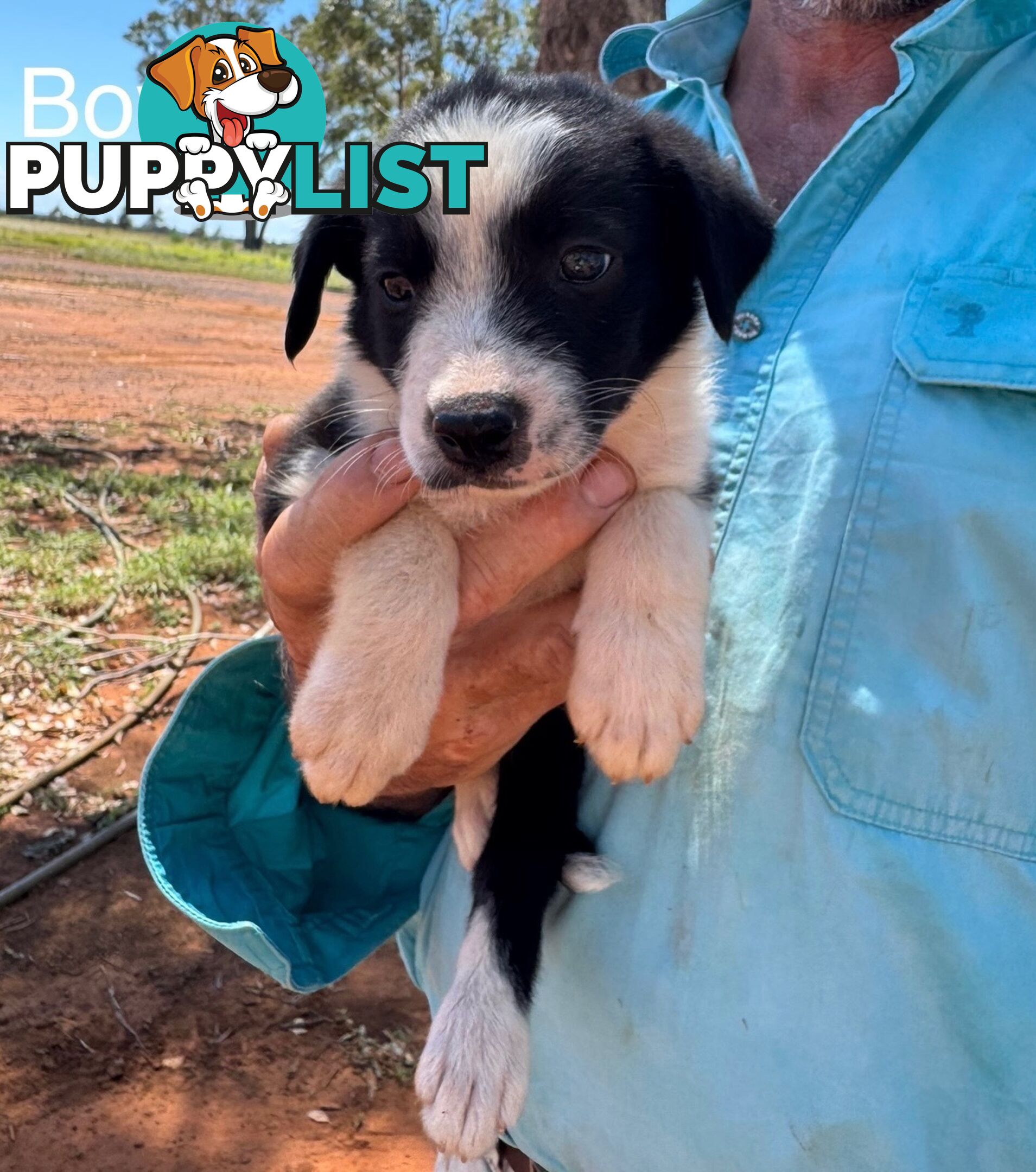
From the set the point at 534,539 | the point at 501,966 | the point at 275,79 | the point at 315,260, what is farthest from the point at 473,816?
the point at 275,79

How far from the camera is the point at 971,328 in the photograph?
151cm

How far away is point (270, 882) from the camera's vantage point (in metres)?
2.13

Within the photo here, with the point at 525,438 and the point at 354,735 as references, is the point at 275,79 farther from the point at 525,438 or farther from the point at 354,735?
the point at 354,735

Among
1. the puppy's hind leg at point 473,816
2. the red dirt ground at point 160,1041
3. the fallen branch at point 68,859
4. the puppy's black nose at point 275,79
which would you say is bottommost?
the red dirt ground at point 160,1041

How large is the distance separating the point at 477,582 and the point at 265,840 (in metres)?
0.72

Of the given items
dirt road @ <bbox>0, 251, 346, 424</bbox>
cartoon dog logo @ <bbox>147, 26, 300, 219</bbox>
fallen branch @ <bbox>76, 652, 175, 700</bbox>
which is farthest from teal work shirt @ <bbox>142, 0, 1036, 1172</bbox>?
dirt road @ <bbox>0, 251, 346, 424</bbox>

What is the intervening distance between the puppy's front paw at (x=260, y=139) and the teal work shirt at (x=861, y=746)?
2.30 m

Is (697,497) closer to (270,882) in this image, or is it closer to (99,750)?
(270,882)

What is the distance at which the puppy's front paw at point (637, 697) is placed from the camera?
164 cm

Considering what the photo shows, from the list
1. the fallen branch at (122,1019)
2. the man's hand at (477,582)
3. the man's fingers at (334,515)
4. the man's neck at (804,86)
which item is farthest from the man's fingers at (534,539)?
the fallen branch at (122,1019)

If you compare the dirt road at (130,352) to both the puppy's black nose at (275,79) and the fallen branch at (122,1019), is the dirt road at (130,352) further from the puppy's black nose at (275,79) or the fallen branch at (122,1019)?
the fallen branch at (122,1019)

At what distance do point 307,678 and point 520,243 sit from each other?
796mm

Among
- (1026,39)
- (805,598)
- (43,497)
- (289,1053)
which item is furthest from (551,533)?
(43,497)

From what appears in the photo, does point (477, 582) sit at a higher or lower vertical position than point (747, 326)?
lower
